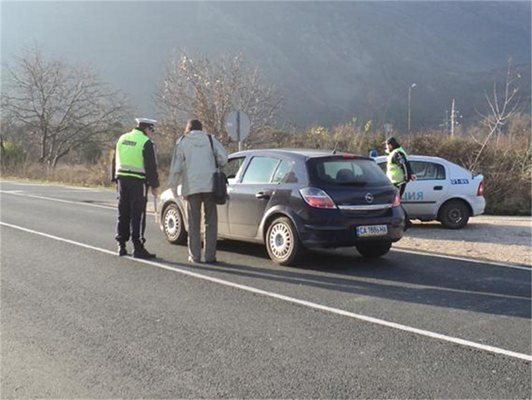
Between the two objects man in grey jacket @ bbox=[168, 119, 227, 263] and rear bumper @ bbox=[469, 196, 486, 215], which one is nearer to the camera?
man in grey jacket @ bbox=[168, 119, 227, 263]

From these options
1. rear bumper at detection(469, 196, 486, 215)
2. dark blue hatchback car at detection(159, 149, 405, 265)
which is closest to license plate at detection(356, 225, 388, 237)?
dark blue hatchback car at detection(159, 149, 405, 265)

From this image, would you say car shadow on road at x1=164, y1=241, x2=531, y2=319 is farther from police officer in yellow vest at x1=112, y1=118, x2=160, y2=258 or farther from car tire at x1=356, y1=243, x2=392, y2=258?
police officer in yellow vest at x1=112, y1=118, x2=160, y2=258

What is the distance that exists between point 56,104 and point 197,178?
43425 millimetres

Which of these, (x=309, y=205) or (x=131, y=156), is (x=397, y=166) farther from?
(x=131, y=156)

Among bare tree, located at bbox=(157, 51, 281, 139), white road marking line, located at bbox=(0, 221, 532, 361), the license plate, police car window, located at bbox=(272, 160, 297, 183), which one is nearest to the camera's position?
white road marking line, located at bbox=(0, 221, 532, 361)

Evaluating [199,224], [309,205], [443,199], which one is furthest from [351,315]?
[443,199]

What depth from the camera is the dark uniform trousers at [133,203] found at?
8602mm

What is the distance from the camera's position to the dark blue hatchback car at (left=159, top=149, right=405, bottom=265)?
7.90 metres

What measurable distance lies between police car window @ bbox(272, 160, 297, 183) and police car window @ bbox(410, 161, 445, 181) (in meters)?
5.36

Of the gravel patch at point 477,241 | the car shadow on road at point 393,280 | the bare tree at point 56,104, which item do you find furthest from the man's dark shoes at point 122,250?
the bare tree at point 56,104

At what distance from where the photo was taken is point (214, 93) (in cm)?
2509

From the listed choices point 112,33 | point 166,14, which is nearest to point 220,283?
point 112,33

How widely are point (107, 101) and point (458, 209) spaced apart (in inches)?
1658

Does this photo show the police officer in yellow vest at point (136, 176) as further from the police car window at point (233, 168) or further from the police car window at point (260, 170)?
the police car window at point (260, 170)
